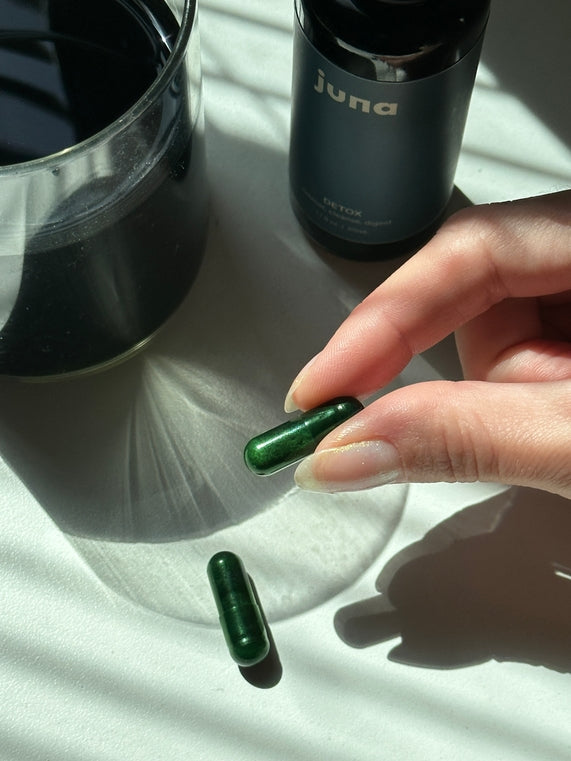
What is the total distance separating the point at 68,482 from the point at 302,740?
21 centimetres

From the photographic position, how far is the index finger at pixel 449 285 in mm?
596

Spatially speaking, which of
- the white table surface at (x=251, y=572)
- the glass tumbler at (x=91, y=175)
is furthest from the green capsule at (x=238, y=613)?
the glass tumbler at (x=91, y=175)

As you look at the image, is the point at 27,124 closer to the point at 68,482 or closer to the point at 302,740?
the point at 68,482

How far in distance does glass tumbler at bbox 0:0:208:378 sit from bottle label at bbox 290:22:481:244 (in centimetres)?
7

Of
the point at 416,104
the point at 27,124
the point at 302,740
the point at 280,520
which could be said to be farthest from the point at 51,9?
the point at 302,740

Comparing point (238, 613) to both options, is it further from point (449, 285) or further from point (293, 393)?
point (449, 285)

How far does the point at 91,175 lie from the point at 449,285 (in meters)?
0.23

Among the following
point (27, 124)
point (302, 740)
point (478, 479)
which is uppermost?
point (27, 124)

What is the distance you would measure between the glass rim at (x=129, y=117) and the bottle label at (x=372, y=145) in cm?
7

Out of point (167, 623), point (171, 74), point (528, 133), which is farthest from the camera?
point (528, 133)

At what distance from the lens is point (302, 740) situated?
1.91 ft

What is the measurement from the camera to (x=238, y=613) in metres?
0.58

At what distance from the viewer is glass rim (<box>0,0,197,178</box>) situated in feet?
1.56

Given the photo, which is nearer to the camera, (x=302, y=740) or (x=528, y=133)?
(x=302, y=740)
